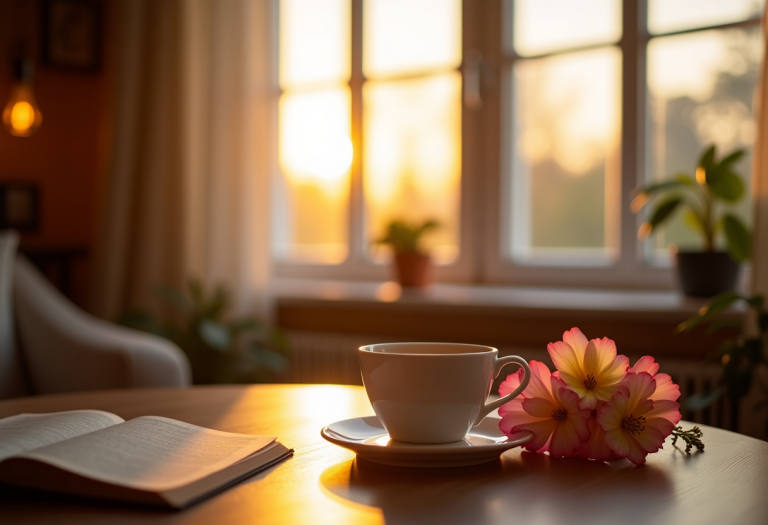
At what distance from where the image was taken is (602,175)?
94.7 inches

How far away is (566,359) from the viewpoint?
2.35 feet

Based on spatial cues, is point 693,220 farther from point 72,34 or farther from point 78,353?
point 72,34

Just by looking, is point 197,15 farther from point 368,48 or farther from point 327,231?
point 327,231

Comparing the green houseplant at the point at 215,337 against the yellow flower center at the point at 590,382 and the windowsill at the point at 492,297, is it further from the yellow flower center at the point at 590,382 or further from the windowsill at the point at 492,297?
the yellow flower center at the point at 590,382

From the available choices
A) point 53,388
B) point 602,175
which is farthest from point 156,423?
point 602,175

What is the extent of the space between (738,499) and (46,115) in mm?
3210

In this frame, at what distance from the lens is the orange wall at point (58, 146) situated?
10.1 ft

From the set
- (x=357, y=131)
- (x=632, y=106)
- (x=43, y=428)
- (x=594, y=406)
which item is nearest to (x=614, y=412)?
(x=594, y=406)

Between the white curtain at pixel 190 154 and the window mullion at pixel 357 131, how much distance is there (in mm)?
296

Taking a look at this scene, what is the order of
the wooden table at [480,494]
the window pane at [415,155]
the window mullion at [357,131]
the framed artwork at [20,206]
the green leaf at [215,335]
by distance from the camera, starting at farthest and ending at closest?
the framed artwork at [20,206], the window mullion at [357,131], the window pane at [415,155], the green leaf at [215,335], the wooden table at [480,494]

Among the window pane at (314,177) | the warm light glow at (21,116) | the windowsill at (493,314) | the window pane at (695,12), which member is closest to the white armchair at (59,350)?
the warm light glow at (21,116)

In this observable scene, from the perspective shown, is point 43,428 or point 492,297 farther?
point 492,297

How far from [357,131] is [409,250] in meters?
0.56

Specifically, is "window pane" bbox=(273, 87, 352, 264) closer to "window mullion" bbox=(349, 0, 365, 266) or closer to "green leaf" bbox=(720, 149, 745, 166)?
"window mullion" bbox=(349, 0, 365, 266)
